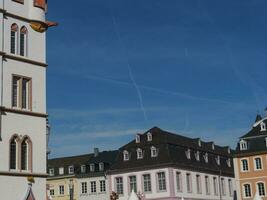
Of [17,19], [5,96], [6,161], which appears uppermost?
[17,19]

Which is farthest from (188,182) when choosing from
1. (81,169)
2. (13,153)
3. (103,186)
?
(13,153)

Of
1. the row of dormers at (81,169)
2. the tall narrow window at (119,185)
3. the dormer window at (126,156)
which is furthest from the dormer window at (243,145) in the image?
the row of dormers at (81,169)

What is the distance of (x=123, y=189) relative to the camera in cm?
7181

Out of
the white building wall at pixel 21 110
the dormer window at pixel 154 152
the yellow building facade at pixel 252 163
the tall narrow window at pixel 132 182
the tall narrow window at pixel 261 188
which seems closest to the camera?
the white building wall at pixel 21 110

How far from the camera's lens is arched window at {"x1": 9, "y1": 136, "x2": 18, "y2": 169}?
87.7 feet

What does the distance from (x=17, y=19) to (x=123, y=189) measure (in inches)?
1828

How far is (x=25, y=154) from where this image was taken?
2753 centimetres

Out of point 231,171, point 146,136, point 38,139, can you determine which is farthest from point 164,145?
point 38,139

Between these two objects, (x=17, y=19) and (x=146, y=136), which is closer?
(x=17, y=19)

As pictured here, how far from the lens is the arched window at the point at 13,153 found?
26.7m

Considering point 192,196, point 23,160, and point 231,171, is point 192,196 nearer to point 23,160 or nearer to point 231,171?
point 231,171

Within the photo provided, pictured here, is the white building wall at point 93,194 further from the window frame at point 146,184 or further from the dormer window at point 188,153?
the dormer window at point 188,153

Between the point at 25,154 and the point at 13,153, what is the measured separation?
77cm

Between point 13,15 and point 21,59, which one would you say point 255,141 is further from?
point 13,15
